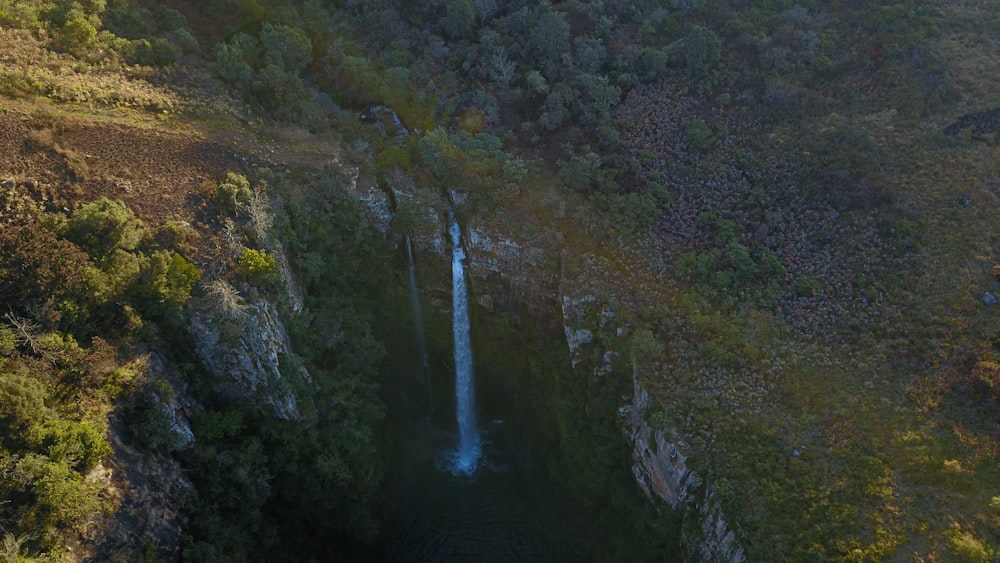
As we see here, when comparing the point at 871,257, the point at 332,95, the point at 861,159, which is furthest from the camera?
the point at 332,95

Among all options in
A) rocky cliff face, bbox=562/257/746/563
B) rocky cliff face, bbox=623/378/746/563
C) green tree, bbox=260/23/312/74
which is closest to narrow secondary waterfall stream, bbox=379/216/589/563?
rocky cliff face, bbox=562/257/746/563

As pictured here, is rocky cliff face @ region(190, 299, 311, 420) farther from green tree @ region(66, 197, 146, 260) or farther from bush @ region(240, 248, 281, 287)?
green tree @ region(66, 197, 146, 260)

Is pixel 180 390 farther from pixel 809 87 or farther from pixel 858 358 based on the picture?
pixel 809 87

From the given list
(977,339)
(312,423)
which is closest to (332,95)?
(312,423)

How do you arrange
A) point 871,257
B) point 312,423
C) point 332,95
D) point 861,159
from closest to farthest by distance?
point 312,423
point 871,257
point 861,159
point 332,95

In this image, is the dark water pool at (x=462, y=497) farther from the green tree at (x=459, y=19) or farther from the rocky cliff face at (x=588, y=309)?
the green tree at (x=459, y=19)

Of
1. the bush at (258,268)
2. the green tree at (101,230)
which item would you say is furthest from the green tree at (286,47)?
the green tree at (101,230)

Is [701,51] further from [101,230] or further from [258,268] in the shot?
[101,230]
